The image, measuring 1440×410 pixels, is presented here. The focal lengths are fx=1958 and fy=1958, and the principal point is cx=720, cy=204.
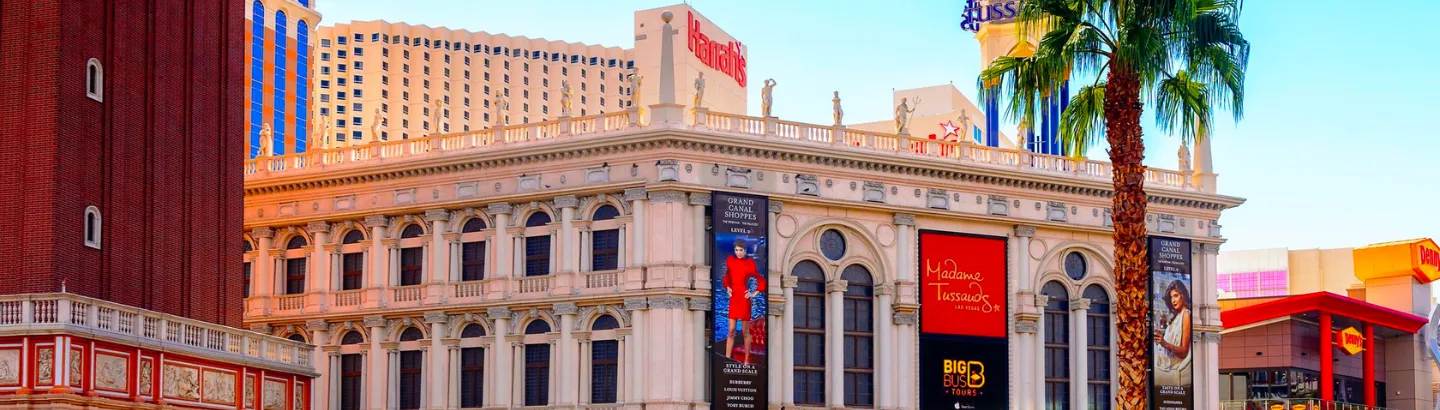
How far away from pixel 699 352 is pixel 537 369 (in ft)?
18.0

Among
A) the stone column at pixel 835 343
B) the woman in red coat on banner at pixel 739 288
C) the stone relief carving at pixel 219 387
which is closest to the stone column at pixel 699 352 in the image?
the woman in red coat on banner at pixel 739 288

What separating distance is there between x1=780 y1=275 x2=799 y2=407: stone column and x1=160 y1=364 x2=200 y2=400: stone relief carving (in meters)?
19.7

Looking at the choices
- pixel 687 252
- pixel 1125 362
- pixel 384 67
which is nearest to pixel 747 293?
pixel 687 252

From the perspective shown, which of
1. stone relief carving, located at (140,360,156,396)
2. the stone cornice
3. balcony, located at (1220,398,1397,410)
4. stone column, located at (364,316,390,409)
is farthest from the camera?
balcony, located at (1220,398,1397,410)

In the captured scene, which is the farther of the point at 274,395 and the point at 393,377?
the point at 393,377

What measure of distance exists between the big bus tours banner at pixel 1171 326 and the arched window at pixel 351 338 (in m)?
25.9

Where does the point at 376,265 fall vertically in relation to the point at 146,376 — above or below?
above

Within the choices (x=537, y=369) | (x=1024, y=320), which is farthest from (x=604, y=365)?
(x=1024, y=320)

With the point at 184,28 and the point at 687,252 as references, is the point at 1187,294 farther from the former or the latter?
the point at 184,28

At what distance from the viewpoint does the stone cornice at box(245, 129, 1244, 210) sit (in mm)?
58031

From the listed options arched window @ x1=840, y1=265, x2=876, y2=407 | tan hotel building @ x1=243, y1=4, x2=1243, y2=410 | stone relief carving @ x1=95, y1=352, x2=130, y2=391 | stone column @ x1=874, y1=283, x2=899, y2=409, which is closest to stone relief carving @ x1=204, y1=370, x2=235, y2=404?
Answer: stone relief carving @ x1=95, y1=352, x2=130, y2=391

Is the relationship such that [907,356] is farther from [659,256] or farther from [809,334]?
[659,256]

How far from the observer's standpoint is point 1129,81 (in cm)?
3794

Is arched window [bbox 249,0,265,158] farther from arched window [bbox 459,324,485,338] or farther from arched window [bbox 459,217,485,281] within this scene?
arched window [bbox 459,324,485,338]
